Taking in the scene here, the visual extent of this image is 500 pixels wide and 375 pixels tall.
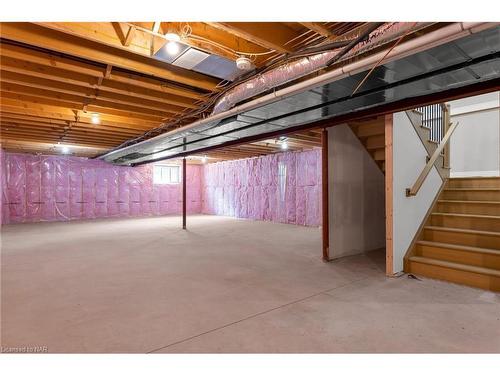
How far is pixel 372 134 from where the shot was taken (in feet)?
13.0

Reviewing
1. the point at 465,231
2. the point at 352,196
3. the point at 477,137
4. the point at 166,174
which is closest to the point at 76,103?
the point at 352,196

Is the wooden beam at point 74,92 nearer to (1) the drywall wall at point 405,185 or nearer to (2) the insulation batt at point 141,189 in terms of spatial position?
(1) the drywall wall at point 405,185

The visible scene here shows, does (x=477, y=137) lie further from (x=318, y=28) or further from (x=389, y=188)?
(x=318, y=28)

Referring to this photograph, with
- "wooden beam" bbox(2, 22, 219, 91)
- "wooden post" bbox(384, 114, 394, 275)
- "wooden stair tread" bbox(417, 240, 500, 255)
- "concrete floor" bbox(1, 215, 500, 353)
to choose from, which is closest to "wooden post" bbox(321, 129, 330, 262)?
"concrete floor" bbox(1, 215, 500, 353)

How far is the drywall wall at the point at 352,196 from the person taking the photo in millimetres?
3803

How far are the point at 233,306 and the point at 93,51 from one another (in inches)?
97.6

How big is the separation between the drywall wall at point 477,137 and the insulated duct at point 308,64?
5001 mm

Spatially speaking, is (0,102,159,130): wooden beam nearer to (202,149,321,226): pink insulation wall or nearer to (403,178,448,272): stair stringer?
(403,178,448,272): stair stringer

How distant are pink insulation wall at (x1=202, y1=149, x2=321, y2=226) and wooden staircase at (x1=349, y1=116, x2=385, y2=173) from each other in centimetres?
305

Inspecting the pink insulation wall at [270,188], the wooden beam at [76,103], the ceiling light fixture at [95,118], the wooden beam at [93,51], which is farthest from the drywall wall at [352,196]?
the ceiling light fixture at [95,118]

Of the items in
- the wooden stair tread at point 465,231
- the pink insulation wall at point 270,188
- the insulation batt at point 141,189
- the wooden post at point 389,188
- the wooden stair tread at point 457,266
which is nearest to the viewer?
the wooden stair tread at point 457,266

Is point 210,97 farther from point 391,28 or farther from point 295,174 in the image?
point 295,174

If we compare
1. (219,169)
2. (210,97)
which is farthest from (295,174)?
(210,97)

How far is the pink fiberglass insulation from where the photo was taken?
A: 26.6 ft
